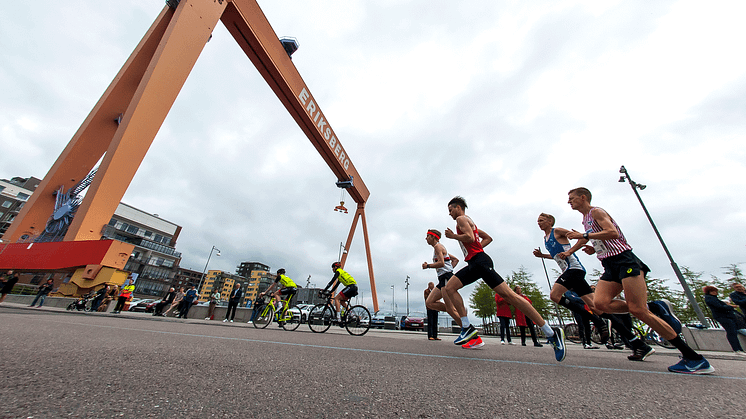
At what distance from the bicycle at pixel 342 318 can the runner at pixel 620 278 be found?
4.15 meters

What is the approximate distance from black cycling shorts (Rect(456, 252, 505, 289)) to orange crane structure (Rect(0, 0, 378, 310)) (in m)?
11.5

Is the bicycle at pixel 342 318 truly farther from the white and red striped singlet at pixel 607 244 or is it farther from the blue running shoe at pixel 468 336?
the white and red striped singlet at pixel 607 244

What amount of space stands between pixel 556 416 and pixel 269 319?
7063 mm

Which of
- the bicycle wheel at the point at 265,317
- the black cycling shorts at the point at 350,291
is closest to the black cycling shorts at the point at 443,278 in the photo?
the black cycling shorts at the point at 350,291

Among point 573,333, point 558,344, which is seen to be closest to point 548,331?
point 558,344

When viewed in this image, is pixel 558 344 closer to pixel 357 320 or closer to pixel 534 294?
pixel 357 320

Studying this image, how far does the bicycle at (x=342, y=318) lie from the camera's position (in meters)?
5.87

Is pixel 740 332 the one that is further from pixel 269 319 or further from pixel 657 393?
pixel 269 319

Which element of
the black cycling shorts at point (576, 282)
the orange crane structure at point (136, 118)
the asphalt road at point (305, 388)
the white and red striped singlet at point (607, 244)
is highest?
the orange crane structure at point (136, 118)

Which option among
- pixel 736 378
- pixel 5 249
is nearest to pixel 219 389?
pixel 736 378

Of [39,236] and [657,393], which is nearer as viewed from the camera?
[657,393]

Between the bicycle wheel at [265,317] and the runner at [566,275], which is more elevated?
the runner at [566,275]

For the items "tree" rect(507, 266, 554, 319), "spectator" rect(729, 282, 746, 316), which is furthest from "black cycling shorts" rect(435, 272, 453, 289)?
"tree" rect(507, 266, 554, 319)

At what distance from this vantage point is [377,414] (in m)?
0.95
